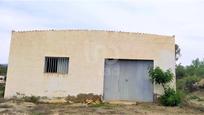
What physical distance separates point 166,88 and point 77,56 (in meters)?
4.44

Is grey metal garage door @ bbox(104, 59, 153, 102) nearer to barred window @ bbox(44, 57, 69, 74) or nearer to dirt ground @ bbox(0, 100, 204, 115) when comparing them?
dirt ground @ bbox(0, 100, 204, 115)

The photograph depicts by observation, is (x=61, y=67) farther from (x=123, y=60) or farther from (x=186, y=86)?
(x=186, y=86)

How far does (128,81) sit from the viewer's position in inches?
699

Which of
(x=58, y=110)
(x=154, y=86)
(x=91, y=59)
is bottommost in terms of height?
(x=58, y=110)

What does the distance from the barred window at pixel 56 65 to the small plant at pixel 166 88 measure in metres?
4.04

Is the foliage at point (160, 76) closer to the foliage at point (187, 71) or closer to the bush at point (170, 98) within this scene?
the bush at point (170, 98)

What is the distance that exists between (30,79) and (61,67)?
1576 millimetres

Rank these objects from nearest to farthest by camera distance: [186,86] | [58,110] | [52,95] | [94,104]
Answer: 1. [58,110]
2. [94,104]
3. [52,95]
4. [186,86]

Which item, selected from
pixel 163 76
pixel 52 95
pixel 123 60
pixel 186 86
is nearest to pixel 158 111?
pixel 163 76

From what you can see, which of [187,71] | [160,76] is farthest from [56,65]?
[187,71]

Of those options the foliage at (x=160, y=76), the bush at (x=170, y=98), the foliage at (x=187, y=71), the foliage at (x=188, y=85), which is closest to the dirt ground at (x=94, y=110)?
the bush at (x=170, y=98)

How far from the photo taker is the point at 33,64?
58.3 ft

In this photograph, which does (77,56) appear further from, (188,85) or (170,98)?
(188,85)

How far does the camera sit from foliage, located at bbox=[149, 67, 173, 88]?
666 inches
